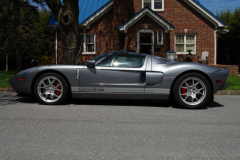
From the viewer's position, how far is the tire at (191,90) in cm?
566

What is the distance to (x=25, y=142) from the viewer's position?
3406 millimetres

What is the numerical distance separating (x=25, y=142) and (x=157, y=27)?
14230mm

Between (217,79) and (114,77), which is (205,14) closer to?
(217,79)

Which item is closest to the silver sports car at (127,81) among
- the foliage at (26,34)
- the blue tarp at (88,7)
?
the blue tarp at (88,7)

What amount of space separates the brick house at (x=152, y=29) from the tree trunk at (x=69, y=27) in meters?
7.43

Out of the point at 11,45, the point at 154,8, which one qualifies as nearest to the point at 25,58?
the point at 11,45

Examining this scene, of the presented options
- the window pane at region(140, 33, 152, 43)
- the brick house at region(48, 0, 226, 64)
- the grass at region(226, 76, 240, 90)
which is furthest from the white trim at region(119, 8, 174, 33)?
the grass at region(226, 76, 240, 90)

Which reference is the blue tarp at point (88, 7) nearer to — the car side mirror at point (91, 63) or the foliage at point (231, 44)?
the foliage at point (231, 44)

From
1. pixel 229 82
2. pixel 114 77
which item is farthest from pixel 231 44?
pixel 114 77

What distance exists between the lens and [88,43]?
1788cm

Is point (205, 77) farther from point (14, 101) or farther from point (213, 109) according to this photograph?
point (14, 101)

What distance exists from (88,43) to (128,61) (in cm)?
1235

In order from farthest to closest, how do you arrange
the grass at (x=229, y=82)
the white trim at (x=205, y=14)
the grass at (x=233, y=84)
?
the white trim at (x=205, y=14), the grass at (x=229, y=82), the grass at (x=233, y=84)

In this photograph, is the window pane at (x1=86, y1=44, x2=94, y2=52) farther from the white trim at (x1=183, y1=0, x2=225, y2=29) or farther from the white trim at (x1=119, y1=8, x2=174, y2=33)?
the white trim at (x1=183, y1=0, x2=225, y2=29)
